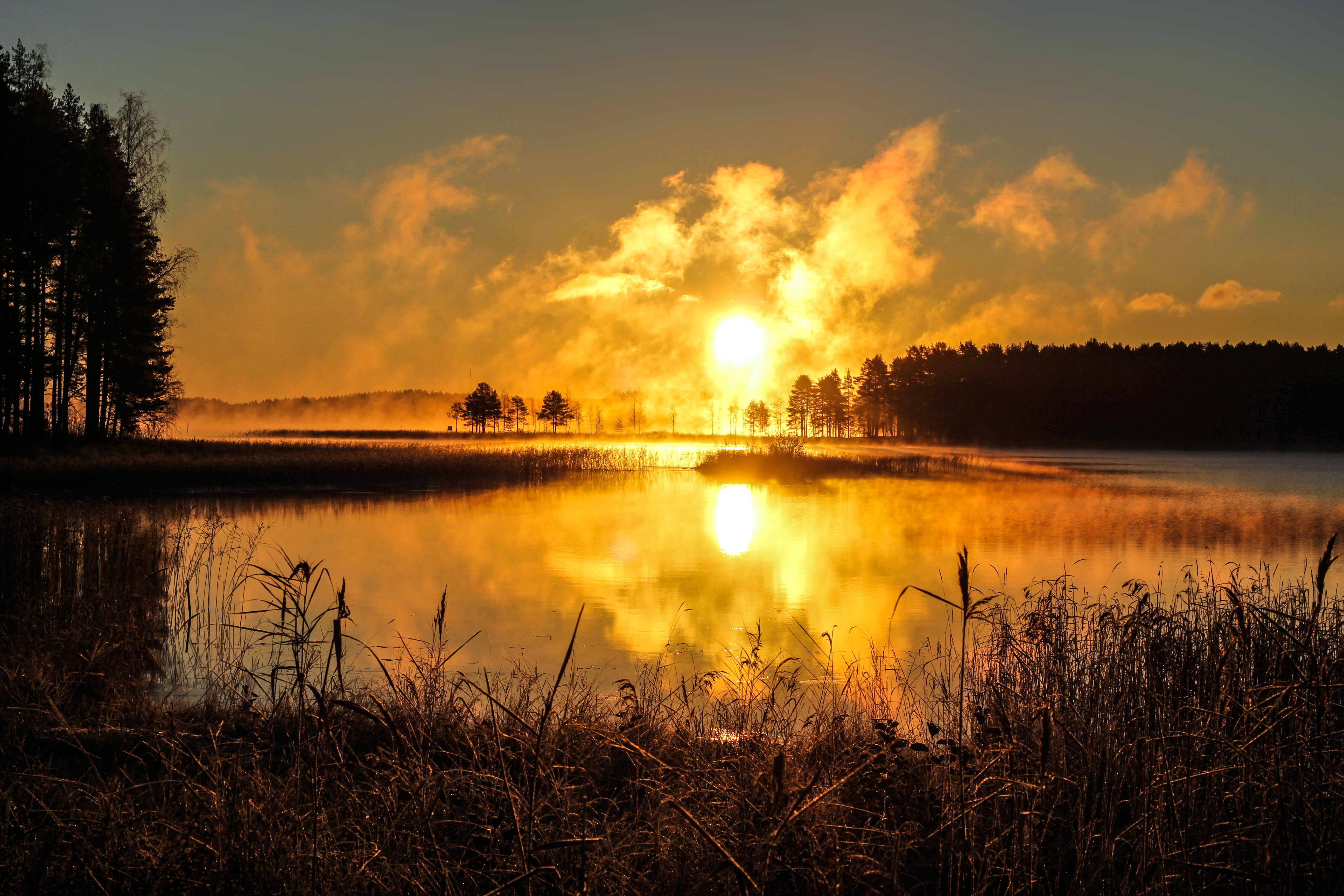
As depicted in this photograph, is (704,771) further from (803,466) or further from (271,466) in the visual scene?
(803,466)

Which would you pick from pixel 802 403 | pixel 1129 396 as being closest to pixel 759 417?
pixel 802 403

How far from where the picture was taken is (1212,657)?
6.36 meters

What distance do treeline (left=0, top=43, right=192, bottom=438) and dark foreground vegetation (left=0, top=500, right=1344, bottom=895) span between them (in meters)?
22.8

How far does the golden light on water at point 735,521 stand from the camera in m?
21.2

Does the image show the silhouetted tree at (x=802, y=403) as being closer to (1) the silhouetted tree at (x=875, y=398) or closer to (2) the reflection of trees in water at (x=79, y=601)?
(1) the silhouetted tree at (x=875, y=398)

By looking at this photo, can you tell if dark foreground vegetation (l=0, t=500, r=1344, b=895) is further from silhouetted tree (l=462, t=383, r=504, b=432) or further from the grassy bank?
silhouetted tree (l=462, t=383, r=504, b=432)

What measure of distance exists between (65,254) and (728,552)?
2484cm

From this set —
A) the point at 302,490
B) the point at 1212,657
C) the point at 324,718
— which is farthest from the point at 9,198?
the point at 1212,657

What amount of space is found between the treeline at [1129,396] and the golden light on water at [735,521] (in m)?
74.1

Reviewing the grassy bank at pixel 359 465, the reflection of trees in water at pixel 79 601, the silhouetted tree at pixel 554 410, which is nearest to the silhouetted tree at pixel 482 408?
the silhouetted tree at pixel 554 410

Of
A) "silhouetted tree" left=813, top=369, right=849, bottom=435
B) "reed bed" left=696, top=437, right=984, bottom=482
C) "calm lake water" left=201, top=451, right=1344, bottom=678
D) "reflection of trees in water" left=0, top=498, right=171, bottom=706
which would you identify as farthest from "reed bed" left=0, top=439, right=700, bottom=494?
"silhouetted tree" left=813, top=369, right=849, bottom=435

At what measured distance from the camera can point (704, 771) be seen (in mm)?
4488

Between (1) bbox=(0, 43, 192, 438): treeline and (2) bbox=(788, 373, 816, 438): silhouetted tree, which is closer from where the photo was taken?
(1) bbox=(0, 43, 192, 438): treeline

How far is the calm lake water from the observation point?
1200 cm
